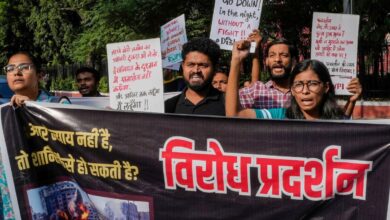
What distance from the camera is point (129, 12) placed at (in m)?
16.8

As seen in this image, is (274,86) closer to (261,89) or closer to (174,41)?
(261,89)

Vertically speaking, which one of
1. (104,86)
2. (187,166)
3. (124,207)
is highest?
(187,166)

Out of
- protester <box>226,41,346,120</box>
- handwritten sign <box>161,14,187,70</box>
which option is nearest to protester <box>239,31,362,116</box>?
protester <box>226,41,346,120</box>

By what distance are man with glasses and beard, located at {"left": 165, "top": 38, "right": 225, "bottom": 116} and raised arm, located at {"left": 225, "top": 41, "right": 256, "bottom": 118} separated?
0.44 ft

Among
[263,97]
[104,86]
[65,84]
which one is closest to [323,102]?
[263,97]

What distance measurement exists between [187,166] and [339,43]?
3.12m

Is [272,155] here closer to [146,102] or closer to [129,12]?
[146,102]

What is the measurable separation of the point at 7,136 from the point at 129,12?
1277 centimetres

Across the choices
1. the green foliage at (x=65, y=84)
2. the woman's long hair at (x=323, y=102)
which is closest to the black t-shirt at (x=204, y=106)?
the woman's long hair at (x=323, y=102)

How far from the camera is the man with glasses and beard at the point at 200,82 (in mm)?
4324

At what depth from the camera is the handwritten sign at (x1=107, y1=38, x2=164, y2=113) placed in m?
5.09

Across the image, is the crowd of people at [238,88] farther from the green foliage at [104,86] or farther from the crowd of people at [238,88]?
the green foliage at [104,86]

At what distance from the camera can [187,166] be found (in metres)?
3.88

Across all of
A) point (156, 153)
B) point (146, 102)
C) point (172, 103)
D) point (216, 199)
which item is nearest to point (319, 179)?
point (216, 199)
